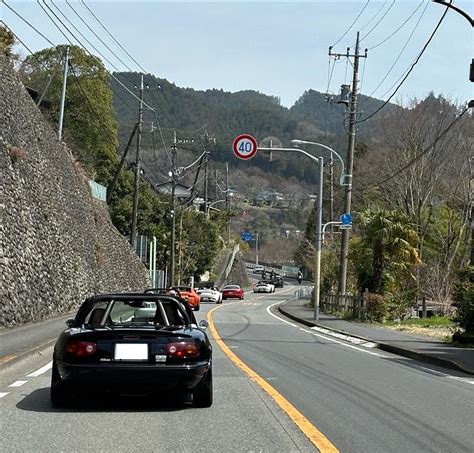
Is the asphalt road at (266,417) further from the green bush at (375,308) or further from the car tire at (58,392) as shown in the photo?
the green bush at (375,308)

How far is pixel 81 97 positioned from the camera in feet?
194

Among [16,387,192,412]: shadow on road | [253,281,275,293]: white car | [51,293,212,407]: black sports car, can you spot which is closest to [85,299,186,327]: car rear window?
[51,293,212,407]: black sports car

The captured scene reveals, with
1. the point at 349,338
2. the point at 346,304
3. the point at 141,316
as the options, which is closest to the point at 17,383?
the point at 141,316

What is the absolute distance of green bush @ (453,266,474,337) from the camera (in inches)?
811

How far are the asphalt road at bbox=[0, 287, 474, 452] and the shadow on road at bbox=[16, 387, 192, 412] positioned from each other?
2 centimetres

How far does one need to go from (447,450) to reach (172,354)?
126 inches

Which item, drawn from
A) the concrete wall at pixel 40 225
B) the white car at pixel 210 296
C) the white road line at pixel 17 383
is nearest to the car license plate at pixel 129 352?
the white road line at pixel 17 383

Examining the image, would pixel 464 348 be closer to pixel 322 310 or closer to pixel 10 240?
pixel 10 240

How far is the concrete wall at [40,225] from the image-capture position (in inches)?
931

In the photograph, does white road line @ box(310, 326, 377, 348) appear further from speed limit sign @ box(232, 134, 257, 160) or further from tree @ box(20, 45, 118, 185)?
tree @ box(20, 45, 118, 185)

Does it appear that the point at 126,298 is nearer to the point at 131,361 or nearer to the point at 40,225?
the point at 131,361

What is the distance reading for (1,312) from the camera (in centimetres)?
2083

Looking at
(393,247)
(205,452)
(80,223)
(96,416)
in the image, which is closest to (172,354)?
(96,416)

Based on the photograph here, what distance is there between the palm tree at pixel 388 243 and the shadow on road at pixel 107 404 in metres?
25.4
